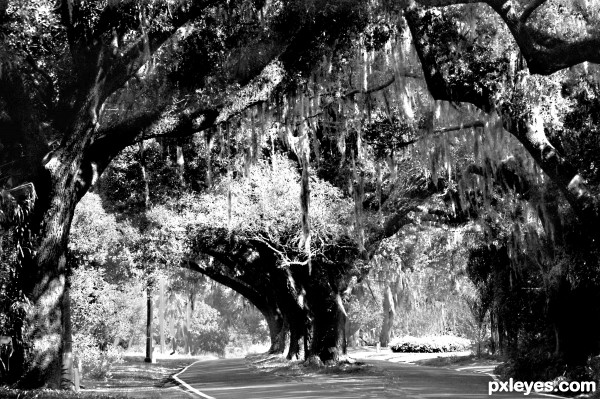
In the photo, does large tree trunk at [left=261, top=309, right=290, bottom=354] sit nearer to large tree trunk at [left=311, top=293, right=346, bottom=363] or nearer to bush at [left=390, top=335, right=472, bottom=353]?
large tree trunk at [left=311, top=293, right=346, bottom=363]

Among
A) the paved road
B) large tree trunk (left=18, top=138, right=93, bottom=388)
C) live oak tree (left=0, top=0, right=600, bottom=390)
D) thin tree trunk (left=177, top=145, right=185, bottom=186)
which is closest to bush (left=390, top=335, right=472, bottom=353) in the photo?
the paved road

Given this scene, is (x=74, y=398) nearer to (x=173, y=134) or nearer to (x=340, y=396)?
(x=173, y=134)

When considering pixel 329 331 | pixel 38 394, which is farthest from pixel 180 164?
pixel 38 394

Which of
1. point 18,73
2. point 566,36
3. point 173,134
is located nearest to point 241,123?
point 173,134

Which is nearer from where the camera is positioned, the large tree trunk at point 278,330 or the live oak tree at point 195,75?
the live oak tree at point 195,75

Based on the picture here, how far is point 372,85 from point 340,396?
287 inches

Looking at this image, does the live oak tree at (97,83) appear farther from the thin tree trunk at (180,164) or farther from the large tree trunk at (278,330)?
the large tree trunk at (278,330)

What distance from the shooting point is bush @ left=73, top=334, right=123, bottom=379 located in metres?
22.7

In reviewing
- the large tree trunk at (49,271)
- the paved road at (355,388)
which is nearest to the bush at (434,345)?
the paved road at (355,388)

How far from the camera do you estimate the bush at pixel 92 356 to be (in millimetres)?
22689

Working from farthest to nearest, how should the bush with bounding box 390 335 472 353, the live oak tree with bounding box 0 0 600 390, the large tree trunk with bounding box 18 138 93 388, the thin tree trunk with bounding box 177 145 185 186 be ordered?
the bush with bounding box 390 335 472 353 → the thin tree trunk with bounding box 177 145 185 186 → the live oak tree with bounding box 0 0 600 390 → the large tree trunk with bounding box 18 138 93 388

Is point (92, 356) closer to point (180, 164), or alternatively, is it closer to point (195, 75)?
point (180, 164)

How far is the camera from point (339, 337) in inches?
1185

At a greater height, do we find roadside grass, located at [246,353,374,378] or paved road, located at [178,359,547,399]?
roadside grass, located at [246,353,374,378]
